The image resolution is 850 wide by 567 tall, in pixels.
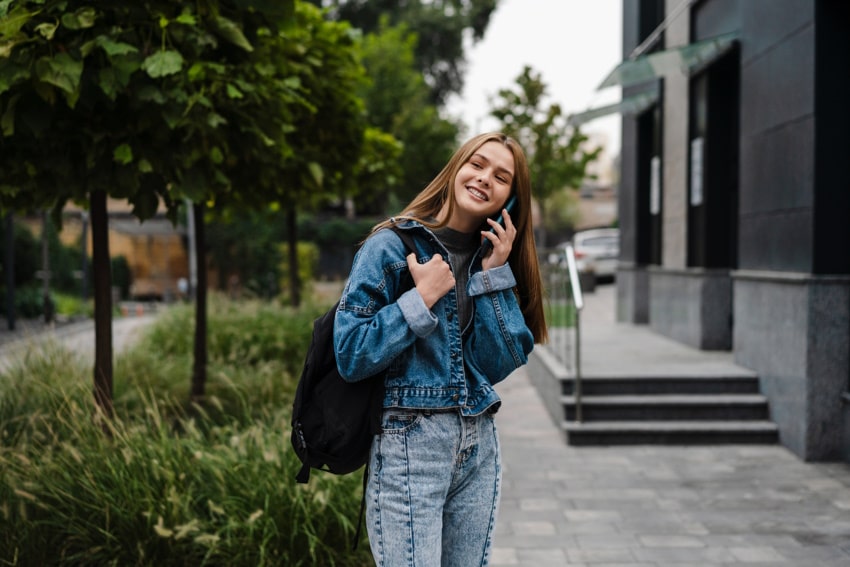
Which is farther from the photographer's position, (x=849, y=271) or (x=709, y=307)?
(x=709, y=307)

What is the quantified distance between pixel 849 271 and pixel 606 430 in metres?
2.15

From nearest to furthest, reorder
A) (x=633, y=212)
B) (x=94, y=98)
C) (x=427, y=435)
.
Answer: (x=427, y=435), (x=94, y=98), (x=633, y=212)

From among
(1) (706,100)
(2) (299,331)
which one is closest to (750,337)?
(1) (706,100)

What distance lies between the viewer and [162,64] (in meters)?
3.78

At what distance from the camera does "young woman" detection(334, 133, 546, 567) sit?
7.32 ft

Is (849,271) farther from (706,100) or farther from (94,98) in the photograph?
(94,98)

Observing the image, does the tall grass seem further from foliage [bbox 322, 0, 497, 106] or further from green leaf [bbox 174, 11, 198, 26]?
foliage [bbox 322, 0, 497, 106]

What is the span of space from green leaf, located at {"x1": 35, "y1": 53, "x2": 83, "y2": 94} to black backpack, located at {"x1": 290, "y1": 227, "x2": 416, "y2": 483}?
1909mm

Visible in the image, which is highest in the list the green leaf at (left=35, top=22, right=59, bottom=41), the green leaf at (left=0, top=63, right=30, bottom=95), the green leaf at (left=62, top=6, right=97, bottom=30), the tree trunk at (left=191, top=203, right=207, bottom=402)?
the green leaf at (left=62, top=6, right=97, bottom=30)

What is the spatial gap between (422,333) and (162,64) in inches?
87.2

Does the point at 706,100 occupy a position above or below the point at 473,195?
above

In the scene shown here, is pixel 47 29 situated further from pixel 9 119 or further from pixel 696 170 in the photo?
pixel 696 170

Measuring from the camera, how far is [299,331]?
943 cm

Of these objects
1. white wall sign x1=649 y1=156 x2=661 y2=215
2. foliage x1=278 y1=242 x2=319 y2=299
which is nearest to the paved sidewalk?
white wall sign x1=649 y1=156 x2=661 y2=215
